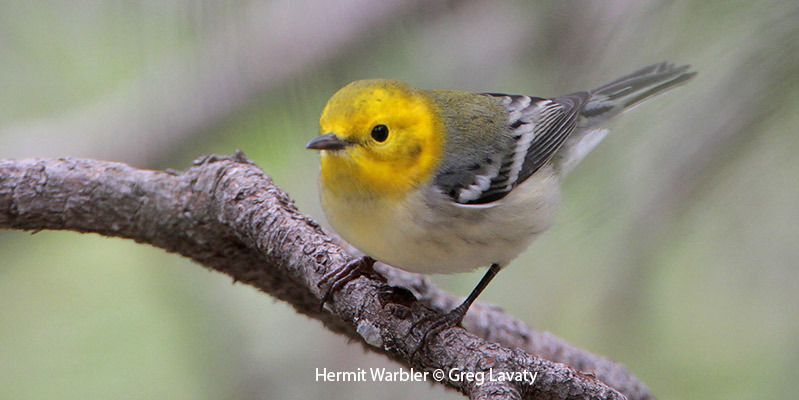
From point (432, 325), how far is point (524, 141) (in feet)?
3.77

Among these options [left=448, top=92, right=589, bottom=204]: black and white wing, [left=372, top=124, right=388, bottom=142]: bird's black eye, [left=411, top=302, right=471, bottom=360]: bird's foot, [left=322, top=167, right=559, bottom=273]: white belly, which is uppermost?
[left=448, top=92, right=589, bottom=204]: black and white wing

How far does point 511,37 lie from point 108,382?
2169 mm

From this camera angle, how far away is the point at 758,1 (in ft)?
5.28

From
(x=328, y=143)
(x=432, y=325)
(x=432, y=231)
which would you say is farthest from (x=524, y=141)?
(x=432, y=325)

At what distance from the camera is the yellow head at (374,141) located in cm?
217

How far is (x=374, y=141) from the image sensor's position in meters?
2.26

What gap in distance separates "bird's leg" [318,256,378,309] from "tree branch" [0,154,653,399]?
2 cm

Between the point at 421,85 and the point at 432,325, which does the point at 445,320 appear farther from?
the point at 421,85

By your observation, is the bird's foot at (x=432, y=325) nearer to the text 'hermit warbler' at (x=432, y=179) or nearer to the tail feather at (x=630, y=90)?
the text 'hermit warbler' at (x=432, y=179)

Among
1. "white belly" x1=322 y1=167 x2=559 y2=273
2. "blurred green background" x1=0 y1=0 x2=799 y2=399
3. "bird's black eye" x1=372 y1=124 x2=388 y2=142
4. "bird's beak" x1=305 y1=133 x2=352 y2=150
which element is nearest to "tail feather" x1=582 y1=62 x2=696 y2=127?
"blurred green background" x1=0 y1=0 x2=799 y2=399

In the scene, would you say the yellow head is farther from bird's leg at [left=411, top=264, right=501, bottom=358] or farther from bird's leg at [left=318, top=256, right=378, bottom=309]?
bird's leg at [left=411, top=264, right=501, bottom=358]

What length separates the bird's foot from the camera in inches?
75.7

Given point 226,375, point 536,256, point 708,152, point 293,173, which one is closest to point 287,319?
point 226,375

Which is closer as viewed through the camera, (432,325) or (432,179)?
(432,325)
